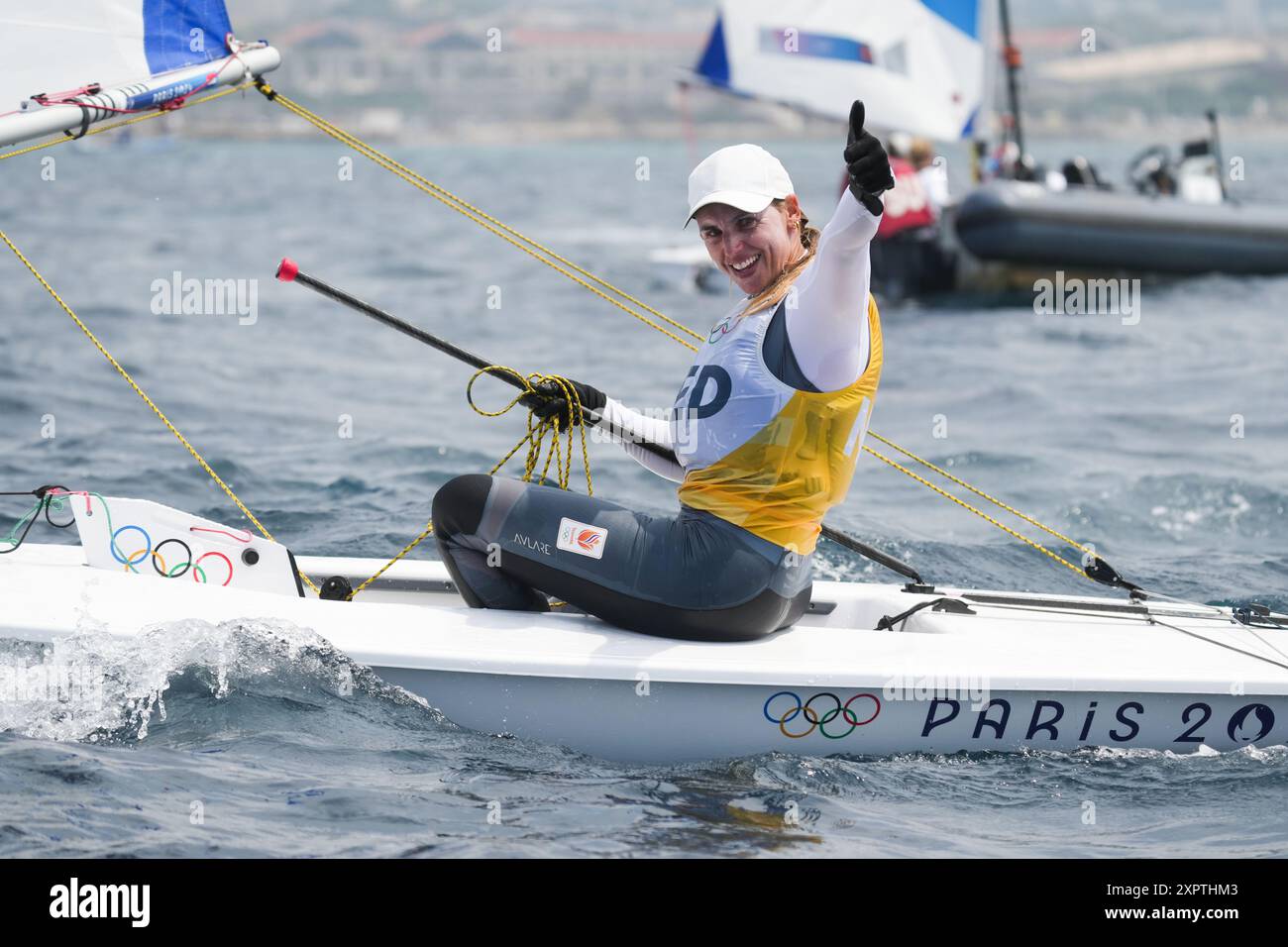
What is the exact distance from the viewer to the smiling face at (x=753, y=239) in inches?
120

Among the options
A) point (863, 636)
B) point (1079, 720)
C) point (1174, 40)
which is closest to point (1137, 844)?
point (1079, 720)

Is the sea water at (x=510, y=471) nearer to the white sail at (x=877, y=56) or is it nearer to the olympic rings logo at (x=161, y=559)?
the olympic rings logo at (x=161, y=559)

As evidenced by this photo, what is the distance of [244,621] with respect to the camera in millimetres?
3385

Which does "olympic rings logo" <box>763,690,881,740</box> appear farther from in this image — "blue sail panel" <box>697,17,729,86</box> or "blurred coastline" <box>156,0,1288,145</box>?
"blurred coastline" <box>156,0,1288,145</box>

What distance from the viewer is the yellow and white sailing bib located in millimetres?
3053

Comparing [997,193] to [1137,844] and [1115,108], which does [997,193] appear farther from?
[1115,108]

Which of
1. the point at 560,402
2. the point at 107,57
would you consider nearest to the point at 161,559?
the point at 560,402

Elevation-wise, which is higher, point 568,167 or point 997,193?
point 568,167

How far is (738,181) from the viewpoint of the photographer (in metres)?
2.99

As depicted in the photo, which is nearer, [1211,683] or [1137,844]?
[1137,844]

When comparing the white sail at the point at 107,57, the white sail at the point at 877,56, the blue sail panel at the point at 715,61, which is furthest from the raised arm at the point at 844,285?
the blue sail panel at the point at 715,61

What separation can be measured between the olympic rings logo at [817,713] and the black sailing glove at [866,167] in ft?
3.65

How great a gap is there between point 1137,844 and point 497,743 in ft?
4.29

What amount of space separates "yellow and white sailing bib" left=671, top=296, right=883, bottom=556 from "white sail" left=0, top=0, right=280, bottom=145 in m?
1.63
